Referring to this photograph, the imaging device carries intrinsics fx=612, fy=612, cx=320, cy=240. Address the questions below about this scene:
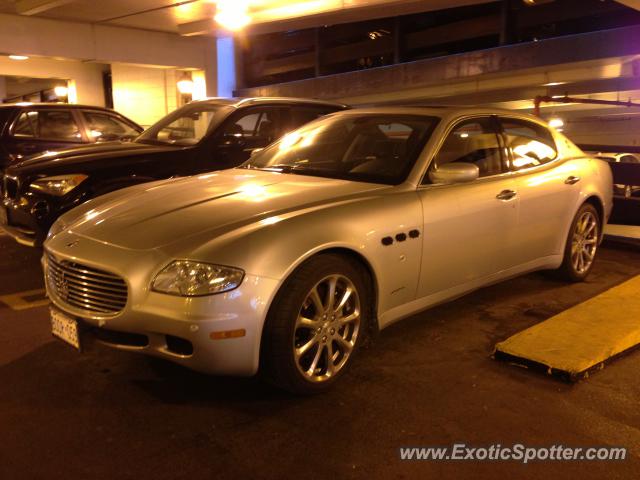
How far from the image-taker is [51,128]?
8625 mm

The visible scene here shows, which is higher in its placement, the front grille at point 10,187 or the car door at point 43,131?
the car door at point 43,131

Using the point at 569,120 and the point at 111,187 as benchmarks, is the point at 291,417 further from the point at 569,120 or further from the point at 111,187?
the point at 569,120

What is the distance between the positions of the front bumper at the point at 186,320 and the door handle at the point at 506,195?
207 cm

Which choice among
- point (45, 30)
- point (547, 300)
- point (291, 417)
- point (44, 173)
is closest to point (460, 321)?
point (547, 300)

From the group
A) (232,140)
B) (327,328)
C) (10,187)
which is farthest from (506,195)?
(10,187)

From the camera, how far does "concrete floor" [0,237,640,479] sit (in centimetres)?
273

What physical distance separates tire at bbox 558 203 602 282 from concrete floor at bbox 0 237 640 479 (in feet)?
4.63

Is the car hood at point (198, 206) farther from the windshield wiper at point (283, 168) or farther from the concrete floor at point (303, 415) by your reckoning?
the concrete floor at point (303, 415)

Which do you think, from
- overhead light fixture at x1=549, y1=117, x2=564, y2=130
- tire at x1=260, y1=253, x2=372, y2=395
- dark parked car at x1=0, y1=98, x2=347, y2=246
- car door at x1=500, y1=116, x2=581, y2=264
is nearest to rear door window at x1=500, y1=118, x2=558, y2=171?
car door at x1=500, y1=116, x2=581, y2=264

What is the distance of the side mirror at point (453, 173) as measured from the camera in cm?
387

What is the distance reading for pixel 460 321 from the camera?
4539 mm

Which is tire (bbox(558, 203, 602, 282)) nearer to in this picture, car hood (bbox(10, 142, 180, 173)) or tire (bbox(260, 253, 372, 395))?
tire (bbox(260, 253, 372, 395))

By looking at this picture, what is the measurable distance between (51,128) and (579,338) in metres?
7.51

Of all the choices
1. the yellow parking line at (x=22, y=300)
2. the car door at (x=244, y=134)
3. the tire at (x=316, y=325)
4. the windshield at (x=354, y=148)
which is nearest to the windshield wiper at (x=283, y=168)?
the windshield at (x=354, y=148)
